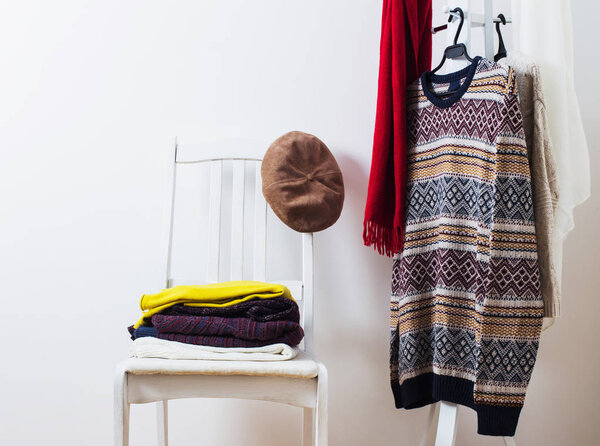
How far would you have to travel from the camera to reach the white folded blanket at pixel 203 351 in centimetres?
100

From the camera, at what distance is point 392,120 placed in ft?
4.26

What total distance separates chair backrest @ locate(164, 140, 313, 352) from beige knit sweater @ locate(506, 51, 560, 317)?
1.69 feet

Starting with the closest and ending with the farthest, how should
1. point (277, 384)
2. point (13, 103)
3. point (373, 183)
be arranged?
point (277, 384) < point (373, 183) < point (13, 103)

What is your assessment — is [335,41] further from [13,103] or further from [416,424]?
[416,424]

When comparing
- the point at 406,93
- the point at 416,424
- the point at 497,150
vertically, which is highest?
the point at 406,93

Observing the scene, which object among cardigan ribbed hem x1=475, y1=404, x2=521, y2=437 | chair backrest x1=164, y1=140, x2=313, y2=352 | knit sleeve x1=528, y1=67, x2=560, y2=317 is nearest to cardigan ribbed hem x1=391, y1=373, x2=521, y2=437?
cardigan ribbed hem x1=475, y1=404, x2=521, y2=437

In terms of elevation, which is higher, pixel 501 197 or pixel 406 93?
pixel 406 93

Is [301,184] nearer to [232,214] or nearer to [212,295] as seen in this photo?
[232,214]

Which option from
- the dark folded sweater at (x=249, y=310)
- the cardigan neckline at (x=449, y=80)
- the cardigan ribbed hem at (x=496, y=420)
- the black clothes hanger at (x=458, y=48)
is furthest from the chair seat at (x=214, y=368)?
the black clothes hanger at (x=458, y=48)

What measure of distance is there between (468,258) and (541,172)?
22cm

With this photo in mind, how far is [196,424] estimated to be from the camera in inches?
56.8

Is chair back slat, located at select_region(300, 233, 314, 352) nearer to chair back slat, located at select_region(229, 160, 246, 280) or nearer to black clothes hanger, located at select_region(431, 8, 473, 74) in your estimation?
chair back slat, located at select_region(229, 160, 246, 280)

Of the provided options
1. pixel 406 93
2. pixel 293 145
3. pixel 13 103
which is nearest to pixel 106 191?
pixel 13 103

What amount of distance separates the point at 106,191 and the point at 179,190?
189mm
